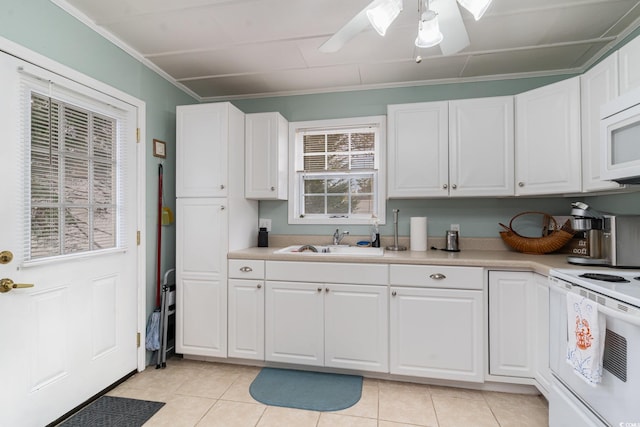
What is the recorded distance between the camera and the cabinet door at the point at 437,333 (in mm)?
2143

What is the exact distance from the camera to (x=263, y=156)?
9.36 ft

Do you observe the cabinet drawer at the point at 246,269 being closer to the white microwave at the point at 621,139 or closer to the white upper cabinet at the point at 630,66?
the white microwave at the point at 621,139

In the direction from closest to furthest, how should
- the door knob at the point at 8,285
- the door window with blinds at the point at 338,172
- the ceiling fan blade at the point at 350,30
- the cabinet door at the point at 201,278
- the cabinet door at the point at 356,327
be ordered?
the ceiling fan blade at the point at 350,30 < the door knob at the point at 8,285 < the cabinet door at the point at 356,327 < the cabinet door at the point at 201,278 < the door window with blinds at the point at 338,172

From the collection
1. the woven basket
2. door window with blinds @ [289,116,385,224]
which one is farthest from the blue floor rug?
the woven basket

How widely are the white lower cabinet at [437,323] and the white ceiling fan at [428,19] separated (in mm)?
1472

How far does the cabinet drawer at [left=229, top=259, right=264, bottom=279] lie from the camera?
8.10 ft

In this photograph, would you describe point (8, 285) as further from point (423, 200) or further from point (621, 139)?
point (621, 139)

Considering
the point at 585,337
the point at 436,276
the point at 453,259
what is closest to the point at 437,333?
the point at 436,276

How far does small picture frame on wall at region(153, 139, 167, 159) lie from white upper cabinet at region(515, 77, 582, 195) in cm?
296

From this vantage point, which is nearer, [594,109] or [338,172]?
[594,109]

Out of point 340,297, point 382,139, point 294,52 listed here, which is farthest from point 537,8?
point 340,297

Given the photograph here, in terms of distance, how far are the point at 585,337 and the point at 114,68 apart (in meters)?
3.27

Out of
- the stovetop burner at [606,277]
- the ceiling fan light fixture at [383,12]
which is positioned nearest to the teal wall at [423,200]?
the stovetop burner at [606,277]

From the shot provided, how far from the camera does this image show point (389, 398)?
210 centimetres
